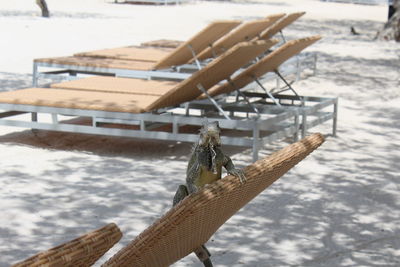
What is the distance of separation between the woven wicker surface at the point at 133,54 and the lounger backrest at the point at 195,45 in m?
0.50

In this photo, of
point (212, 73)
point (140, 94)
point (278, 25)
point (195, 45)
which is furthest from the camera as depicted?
point (278, 25)

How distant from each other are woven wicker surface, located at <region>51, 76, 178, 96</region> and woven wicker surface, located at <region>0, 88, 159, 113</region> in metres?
0.17

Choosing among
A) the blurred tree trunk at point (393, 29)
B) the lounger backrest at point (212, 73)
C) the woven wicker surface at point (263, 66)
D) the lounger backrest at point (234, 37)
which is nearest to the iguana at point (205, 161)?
the lounger backrest at point (212, 73)

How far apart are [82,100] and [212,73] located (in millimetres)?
1272

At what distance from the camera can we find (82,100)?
789 cm

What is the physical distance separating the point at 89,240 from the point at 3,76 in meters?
10.3

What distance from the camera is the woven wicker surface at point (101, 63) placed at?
10094 millimetres

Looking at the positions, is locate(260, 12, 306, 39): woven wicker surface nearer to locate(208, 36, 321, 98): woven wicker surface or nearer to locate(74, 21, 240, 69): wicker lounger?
locate(74, 21, 240, 69): wicker lounger

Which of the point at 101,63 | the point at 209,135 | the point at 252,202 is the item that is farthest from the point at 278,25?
the point at 209,135

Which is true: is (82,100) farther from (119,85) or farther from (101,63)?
(101,63)

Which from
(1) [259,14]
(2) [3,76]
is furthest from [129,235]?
(1) [259,14]

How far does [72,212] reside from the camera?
19.0 feet

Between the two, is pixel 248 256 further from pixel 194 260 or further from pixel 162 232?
pixel 162 232

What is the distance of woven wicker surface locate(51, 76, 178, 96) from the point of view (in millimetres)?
8563
